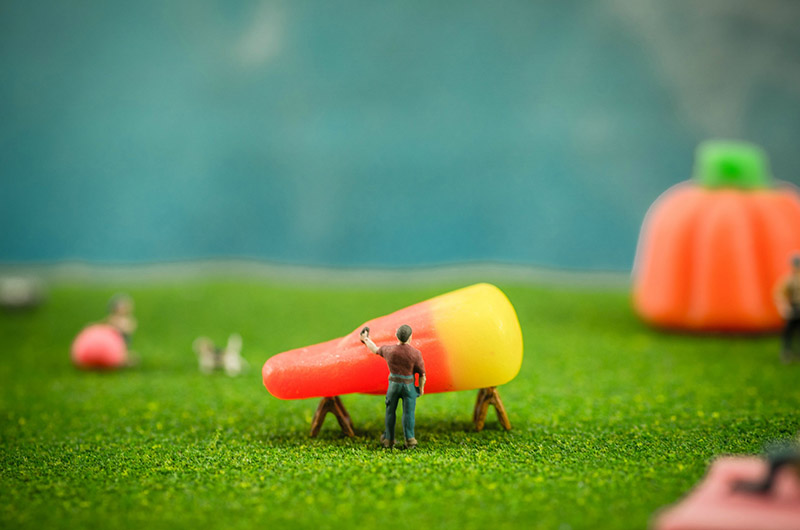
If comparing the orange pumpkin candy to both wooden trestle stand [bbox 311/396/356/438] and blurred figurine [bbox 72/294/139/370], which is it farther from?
blurred figurine [bbox 72/294/139/370]

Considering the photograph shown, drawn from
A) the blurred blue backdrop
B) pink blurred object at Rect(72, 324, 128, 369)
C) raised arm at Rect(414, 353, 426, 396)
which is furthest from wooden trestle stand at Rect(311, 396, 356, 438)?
the blurred blue backdrop

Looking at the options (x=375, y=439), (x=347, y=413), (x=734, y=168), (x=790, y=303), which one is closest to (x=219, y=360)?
(x=347, y=413)

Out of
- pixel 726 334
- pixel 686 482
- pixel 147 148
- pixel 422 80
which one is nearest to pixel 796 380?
pixel 726 334

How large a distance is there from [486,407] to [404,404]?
0.75 m

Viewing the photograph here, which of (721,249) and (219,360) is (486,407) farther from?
(721,249)

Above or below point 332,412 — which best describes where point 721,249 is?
above

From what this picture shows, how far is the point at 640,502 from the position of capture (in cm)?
447

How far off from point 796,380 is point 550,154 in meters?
8.09

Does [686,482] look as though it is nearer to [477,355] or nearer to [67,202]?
[477,355]

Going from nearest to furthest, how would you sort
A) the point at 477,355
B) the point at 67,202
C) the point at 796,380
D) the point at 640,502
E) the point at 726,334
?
1. the point at 640,502
2. the point at 477,355
3. the point at 796,380
4. the point at 726,334
5. the point at 67,202

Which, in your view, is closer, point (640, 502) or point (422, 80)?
point (640, 502)

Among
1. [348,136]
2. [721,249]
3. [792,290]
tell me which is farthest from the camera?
[348,136]

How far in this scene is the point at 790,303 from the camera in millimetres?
8172

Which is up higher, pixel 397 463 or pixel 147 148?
pixel 147 148
